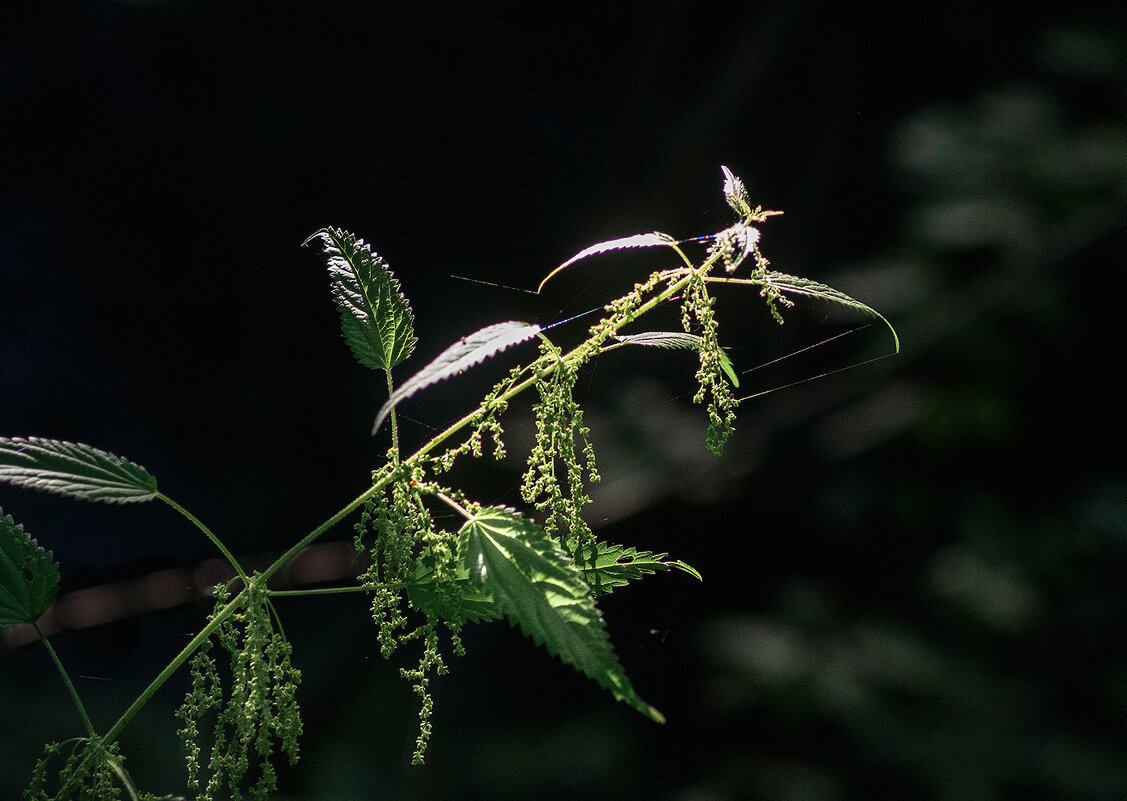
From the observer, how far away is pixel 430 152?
4.85ft

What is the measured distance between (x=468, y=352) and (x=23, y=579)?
1.11 ft

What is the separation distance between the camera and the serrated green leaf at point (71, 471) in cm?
42

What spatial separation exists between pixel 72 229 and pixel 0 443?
0.91 metres

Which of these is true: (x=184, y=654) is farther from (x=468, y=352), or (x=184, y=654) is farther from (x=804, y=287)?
(x=804, y=287)

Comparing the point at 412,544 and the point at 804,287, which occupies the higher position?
the point at 804,287

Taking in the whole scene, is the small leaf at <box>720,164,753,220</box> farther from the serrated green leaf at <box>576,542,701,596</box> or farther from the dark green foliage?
the dark green foliage

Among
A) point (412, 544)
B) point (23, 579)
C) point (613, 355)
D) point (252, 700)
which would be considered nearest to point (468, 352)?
point (412, 544)

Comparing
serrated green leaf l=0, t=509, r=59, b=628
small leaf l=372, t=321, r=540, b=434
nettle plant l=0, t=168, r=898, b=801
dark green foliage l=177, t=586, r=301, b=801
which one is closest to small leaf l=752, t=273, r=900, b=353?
nettle plant l=0, t=168, r=898, b=801

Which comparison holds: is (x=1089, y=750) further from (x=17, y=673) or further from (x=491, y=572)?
(x=17, y=673)

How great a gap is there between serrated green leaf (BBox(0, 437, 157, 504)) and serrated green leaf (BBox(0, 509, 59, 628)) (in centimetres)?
9

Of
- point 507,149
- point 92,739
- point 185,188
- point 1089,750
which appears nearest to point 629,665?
point 1089,750

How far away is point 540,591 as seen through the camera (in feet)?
1.28

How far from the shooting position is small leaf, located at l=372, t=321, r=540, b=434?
0.36 metres

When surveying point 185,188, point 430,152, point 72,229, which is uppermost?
point 430,152
